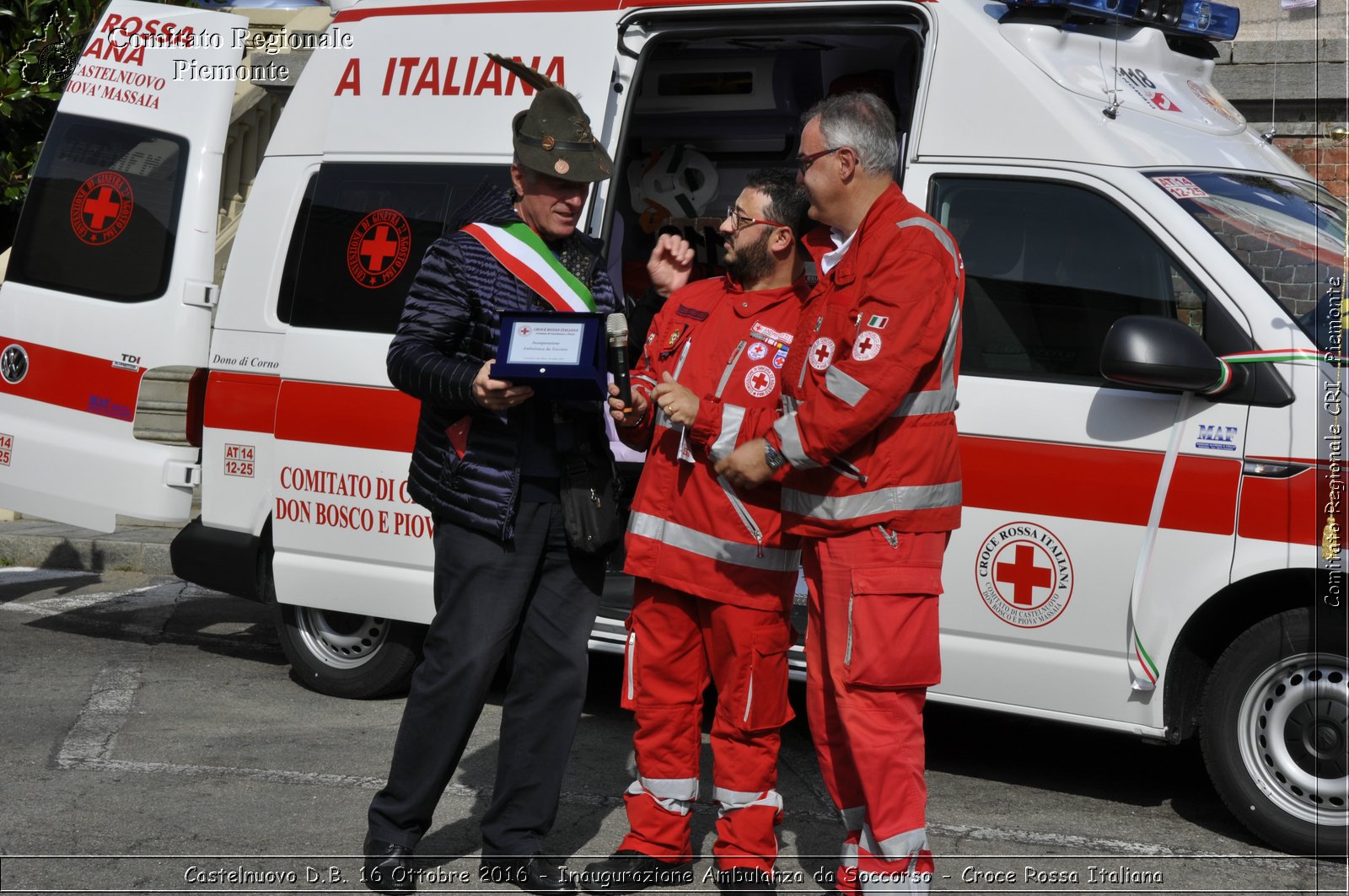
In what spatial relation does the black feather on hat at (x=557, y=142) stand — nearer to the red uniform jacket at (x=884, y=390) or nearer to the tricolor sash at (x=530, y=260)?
the tricolor sash at (x=530, y=260)

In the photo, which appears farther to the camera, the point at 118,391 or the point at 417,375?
the point at 118,391

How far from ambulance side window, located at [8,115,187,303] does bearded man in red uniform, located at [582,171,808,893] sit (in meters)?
3.10

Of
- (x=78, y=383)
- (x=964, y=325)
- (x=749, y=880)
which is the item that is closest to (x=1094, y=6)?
(x=964, y=325)

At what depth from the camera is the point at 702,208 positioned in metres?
7.24

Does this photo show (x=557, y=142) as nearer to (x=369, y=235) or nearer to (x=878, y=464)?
(x=878, y=464)

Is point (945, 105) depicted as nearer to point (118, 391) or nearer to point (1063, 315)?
point (1063, 315)

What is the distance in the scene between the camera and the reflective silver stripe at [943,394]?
12.0 feet

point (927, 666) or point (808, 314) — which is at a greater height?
point (808, 314)

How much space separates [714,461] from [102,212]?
3.84 metres

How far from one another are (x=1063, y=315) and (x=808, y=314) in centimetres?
123

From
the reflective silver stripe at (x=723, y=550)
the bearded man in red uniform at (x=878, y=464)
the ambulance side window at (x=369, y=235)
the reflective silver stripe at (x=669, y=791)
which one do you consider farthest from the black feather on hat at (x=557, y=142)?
the reflective silver stripe at (x=669, y=791)

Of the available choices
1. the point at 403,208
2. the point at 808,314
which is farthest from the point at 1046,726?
the point at 403,208

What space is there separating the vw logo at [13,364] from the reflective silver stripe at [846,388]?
178 inches

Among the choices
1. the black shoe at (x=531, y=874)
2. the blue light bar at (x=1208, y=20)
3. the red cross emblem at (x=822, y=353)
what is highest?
the blue light bar at (x=1208, y=20)
